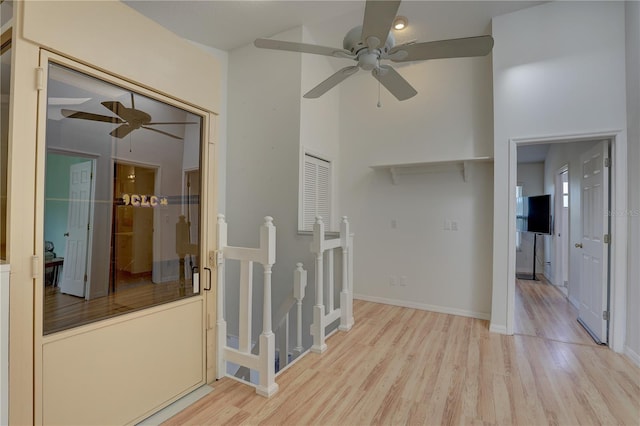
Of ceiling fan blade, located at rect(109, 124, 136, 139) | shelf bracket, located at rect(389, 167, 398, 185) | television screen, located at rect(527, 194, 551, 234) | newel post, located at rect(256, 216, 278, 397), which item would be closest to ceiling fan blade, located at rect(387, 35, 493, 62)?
newel post, located at rect(256, 216, 278, 397)

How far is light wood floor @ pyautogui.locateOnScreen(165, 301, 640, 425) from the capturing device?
6.21ft

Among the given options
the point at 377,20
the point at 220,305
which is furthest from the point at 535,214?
the point at 220,305

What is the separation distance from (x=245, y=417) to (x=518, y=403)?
182 cm

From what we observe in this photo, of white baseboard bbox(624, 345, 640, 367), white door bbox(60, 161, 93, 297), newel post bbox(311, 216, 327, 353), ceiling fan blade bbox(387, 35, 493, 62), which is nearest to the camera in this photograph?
white door bbox(60, 161, 93, 297)

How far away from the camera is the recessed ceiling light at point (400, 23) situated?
10.8 ft

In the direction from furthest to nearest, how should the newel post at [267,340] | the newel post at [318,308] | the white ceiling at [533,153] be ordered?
the white ceiling at [533,153]
the newel post at [318,308]
the newel post at [267,340]

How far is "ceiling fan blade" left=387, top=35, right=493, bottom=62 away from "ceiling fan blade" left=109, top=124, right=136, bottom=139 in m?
1.74

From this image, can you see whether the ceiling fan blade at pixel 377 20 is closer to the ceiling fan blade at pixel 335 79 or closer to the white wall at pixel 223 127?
the ceiling fan blade at pixel 335 79

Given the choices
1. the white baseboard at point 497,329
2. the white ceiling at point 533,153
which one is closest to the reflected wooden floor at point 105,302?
the white baseboard at point 497,329

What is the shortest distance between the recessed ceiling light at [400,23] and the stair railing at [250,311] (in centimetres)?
278

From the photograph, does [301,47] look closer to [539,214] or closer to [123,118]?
[123,118]

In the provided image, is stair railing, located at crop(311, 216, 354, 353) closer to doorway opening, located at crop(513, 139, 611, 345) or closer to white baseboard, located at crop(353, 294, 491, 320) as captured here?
white baseboard, located at crop(353, 294, 491, 320)

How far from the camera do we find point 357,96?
448cm

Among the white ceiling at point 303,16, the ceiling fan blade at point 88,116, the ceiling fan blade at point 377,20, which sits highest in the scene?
the white ceiling at point 303,16
